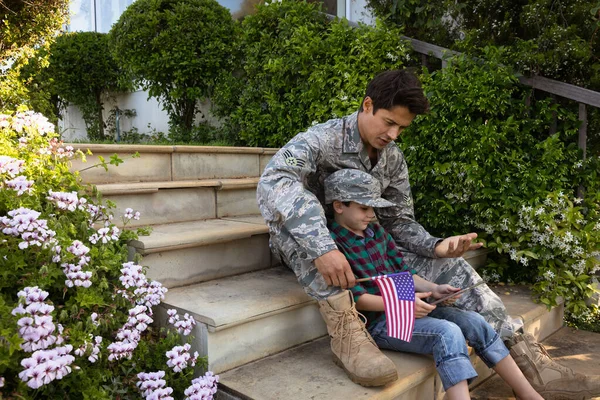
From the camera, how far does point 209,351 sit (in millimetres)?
1739

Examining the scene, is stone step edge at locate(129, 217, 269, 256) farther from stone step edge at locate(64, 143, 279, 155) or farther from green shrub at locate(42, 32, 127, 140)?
green shrub at locate(42, 32, 127, 140)

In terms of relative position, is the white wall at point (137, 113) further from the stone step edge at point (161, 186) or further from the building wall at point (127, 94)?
the stone step edge at point (161, 186)

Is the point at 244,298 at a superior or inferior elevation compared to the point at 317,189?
inferior

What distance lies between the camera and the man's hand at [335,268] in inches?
66.6

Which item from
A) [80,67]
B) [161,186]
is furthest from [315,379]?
[80,67]

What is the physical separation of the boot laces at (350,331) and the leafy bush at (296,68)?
6.29 ft

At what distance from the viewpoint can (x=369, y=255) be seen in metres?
2.04

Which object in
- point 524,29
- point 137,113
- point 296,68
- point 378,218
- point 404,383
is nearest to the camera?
point 404,383

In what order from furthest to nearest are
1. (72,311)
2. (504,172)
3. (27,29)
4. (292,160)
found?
(27,29) < (504,172) < (292,160) < (72,311)

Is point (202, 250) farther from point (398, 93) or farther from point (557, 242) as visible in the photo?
point (557, 242)

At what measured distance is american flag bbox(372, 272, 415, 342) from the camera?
1.73 meters

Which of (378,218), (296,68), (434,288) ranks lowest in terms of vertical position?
(434,288)

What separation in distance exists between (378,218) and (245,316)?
88 cm

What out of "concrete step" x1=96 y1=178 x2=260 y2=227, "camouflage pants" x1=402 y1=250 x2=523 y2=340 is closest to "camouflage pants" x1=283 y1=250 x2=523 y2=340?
"camouflage pants" x1=402 y1=250 x2=523 y2=340
